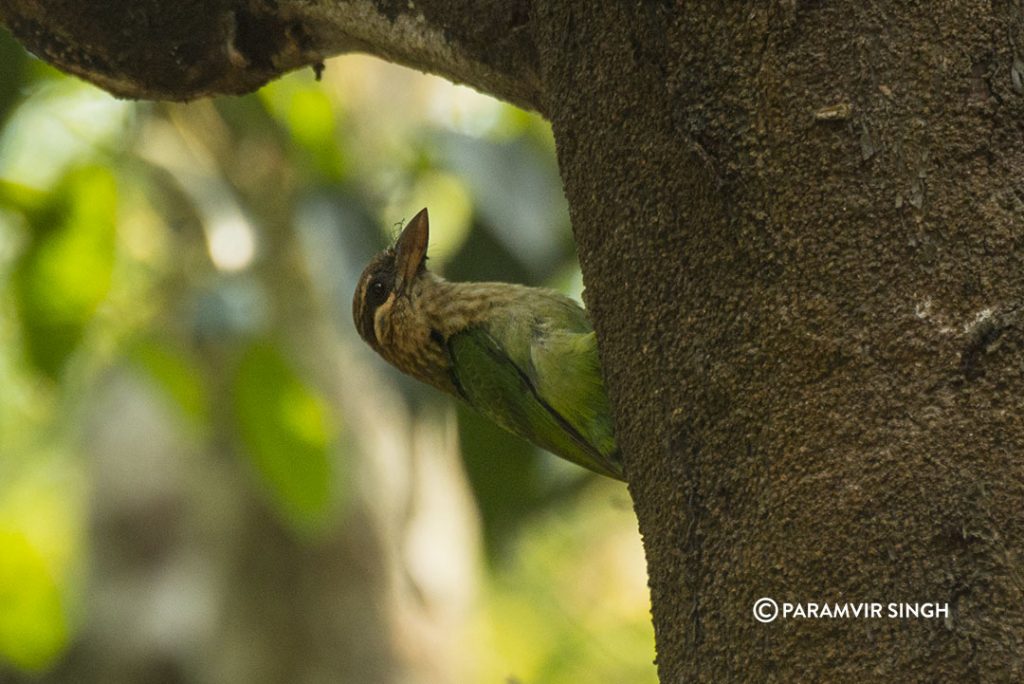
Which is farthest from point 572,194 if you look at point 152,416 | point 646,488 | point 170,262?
point 152,416

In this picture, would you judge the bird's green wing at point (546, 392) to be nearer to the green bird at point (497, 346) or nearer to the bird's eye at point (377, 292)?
the green bird at point (497, 346)

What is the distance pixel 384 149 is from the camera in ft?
23.8

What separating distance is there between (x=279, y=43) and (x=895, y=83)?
1.45 metres

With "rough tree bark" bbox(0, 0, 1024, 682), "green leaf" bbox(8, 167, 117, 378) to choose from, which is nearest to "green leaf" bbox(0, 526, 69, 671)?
"green leaf" bbox(8, 167, 117, 378)

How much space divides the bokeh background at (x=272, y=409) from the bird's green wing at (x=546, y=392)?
210mm

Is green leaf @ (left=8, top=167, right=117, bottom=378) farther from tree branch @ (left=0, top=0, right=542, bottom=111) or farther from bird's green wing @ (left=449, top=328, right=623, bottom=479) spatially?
tree branch @ (left=0, top=0, right=542, bottom=111)

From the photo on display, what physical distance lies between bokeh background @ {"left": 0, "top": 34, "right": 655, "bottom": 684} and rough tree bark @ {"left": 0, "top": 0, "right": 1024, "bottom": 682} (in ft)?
2.53

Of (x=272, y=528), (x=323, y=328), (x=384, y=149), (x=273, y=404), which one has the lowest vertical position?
(x=273, y=404)

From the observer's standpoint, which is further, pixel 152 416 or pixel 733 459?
pixel 152 416

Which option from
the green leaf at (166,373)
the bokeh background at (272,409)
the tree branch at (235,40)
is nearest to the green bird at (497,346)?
the bokeh background at (272,409)

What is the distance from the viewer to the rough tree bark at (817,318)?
1600mm

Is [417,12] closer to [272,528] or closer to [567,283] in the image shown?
[567,283]

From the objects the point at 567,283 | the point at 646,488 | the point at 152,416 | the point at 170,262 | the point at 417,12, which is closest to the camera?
the point at 646,488

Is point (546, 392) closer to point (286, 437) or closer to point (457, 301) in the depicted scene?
point (457, 301)
